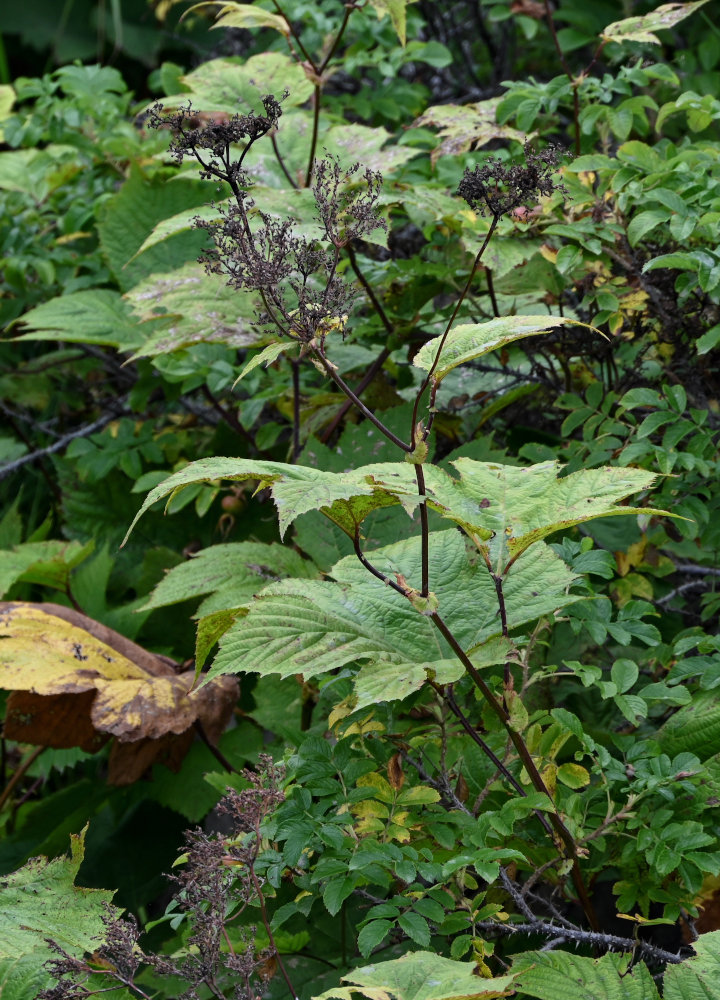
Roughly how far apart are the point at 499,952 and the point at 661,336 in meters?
0.93

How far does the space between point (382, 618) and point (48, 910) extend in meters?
0.61

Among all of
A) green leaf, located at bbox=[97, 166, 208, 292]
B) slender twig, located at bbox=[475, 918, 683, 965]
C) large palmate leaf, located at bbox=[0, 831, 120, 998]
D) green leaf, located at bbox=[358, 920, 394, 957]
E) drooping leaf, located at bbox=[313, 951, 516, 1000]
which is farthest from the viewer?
green leaf, located at bbox=[97, 166, 208, 292]

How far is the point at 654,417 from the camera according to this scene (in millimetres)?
1331

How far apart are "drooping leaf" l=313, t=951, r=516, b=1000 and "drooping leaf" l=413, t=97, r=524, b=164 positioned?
1319 mm

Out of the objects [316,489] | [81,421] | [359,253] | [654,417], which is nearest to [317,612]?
[316,489]

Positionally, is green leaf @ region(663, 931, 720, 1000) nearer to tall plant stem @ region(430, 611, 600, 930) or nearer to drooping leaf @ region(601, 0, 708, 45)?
tall plant stem @ region(430, 611, 600, 930)

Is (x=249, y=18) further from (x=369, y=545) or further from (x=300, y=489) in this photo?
(x=300, y=489)

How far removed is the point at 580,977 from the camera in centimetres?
99

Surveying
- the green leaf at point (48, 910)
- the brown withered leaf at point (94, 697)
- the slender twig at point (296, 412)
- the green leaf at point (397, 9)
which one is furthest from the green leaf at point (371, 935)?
the green leaf at point (397, 9)

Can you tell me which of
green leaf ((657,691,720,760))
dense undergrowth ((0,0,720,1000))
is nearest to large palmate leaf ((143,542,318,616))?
dense undergrowth ((0,0,720,1000))

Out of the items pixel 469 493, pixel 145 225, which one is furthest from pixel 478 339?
pixel 145 225

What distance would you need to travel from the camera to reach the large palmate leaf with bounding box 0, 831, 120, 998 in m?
1.15

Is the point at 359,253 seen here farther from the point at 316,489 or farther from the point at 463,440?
the point at 316,489

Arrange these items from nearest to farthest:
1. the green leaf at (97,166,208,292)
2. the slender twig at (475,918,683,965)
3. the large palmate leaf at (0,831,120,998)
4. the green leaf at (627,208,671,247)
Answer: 1. the slender twig at (475,918,683,965)
2. the large palmate leaf at (0,831,120,998)
3. the green leaf at (627,208,671,247)
4. the green leaf at (97,166,208,292)
